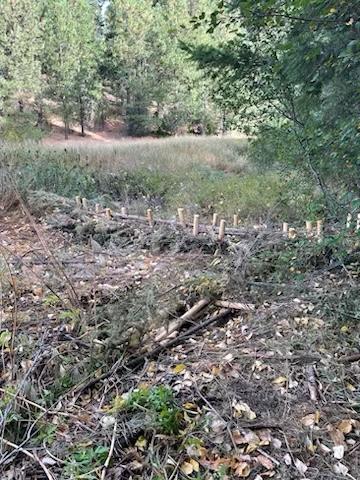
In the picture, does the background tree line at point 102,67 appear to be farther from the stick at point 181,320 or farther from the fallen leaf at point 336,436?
the fallen leaf at point 336,436

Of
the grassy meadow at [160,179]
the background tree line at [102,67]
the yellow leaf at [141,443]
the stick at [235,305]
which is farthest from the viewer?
the background tree line at [102,67]

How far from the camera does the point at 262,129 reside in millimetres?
4758

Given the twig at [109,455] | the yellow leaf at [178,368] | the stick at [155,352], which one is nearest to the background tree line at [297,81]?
the stick at [155,352]

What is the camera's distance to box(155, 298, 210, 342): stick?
230 cm

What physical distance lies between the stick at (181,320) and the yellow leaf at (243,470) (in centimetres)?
86

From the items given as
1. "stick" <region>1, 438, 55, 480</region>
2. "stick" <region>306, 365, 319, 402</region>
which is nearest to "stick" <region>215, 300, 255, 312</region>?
"stick" <region>306, 365, 319, 402</region>

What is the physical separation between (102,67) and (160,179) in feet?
46.4

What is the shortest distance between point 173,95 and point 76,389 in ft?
59.9

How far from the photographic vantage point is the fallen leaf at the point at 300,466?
4.92ft

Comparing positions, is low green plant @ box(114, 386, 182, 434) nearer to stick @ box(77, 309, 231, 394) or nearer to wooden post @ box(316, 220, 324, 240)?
stick @ box(77, 309, 231, 394)

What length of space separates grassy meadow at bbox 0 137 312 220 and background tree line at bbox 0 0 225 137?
6.08 m

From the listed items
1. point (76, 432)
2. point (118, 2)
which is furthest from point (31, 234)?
point (118, 2)

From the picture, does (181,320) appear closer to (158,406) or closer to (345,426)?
(158,406)

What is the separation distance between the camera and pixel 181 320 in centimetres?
240
